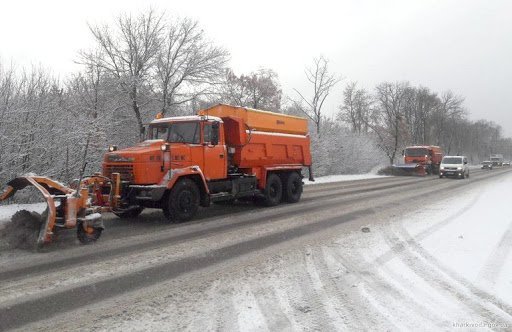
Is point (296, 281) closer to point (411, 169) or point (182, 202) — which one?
point (182, 202)

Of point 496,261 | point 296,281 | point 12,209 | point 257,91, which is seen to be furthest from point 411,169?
point 296,281

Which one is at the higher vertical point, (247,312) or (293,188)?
(293,188)

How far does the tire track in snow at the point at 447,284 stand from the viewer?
4.39 m

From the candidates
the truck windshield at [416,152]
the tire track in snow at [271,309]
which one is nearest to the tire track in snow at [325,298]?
the tire track in snow at [271,309]

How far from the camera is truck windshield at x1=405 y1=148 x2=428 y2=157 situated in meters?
37.0

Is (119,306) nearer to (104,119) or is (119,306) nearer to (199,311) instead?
(199,311)

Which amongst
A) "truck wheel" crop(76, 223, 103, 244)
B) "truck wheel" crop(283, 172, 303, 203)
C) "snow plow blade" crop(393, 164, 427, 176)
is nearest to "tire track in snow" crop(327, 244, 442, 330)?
"truck wheel" crop(76, 223, 103, 244)

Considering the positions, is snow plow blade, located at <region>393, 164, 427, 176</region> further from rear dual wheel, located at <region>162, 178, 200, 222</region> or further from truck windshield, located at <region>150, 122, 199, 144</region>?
rear dual wheel, located at <region>162, 178, 200, 222</region>

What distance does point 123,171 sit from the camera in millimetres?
9477

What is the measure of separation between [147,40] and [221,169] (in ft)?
54.5

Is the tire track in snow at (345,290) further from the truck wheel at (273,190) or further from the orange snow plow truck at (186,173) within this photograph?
the truck wheel at (273,190)

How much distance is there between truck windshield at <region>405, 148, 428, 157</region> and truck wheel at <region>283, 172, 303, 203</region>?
26.1m

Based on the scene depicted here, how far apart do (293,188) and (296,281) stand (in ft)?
29.4

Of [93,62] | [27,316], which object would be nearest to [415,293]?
[27,316]
